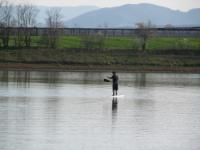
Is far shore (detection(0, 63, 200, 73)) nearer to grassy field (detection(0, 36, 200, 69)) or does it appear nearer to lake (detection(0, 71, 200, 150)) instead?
grassy field (detection(0, 36, 200, 69))

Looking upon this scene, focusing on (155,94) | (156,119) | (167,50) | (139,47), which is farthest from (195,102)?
(139,47)

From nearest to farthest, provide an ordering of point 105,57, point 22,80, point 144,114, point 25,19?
point 144,114
point 22,80
point 105,57
point 25,19

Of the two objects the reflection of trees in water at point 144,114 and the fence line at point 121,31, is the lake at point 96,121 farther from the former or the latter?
the fence line at point 121,31

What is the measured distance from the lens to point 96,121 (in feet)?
91.7

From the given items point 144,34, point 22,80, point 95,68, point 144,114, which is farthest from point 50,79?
point 144,34

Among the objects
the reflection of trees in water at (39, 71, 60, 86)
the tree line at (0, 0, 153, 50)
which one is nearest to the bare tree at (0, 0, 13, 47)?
the tree line at (0, 0, 153, 50)

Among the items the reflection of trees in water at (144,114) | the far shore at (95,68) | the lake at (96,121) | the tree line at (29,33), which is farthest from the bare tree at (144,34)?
the reflection of trees in water at (144,114)

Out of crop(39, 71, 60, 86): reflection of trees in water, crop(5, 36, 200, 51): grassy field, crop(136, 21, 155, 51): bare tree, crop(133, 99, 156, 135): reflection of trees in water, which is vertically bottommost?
crop(39, 71, 60, 86): reflection of trees in water

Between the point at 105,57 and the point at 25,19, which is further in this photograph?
A: the point at 25,19

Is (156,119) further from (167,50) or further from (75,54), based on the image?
(167,50)

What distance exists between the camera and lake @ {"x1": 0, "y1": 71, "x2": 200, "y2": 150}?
72.3ft

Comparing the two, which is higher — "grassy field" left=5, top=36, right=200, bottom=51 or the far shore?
"grassy field" left=5, top=36, right=200, bottom=51

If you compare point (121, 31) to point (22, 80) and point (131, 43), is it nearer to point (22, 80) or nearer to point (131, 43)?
point (131, 43)

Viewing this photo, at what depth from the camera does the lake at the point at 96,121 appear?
2203 centimetres
